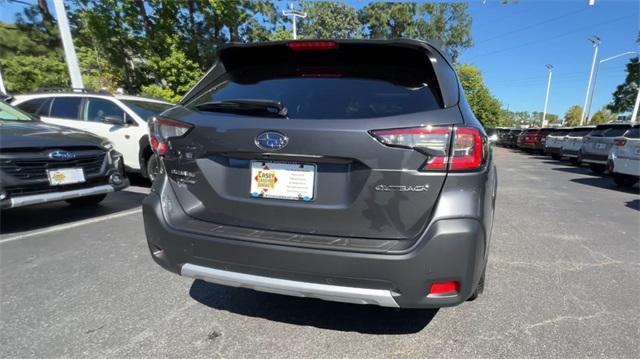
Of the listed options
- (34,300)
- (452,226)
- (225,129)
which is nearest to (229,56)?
(225,129)

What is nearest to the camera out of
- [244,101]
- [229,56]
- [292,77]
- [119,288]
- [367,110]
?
[367,110]

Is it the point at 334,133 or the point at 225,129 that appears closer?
the point at 334,133

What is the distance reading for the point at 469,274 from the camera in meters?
1.79

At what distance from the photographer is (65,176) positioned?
4.30 meters

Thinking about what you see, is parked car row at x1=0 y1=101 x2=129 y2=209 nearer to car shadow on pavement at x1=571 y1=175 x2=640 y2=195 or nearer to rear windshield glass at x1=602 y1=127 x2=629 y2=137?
car shadow on pavement at x1=571 y1=175 x2=640 y2=195

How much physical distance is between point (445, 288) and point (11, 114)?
6.02 m

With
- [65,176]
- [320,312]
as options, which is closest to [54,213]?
[65,176]

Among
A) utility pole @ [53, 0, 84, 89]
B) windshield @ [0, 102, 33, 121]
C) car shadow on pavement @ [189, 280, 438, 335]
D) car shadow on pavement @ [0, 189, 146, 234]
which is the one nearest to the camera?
car shadow on pavement @ [189, 280, 438, 335]

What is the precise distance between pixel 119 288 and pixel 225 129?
1741 millimetres

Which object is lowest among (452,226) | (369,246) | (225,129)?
(369,246)

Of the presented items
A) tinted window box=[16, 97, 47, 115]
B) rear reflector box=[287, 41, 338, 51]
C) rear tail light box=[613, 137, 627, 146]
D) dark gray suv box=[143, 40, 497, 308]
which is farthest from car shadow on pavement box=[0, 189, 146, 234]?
rear tail light box=[613, 137, 627, 146]

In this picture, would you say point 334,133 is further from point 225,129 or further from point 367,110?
point 225,129

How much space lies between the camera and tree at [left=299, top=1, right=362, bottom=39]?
129 ft

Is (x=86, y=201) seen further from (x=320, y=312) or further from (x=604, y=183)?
(x=604, y=183)
